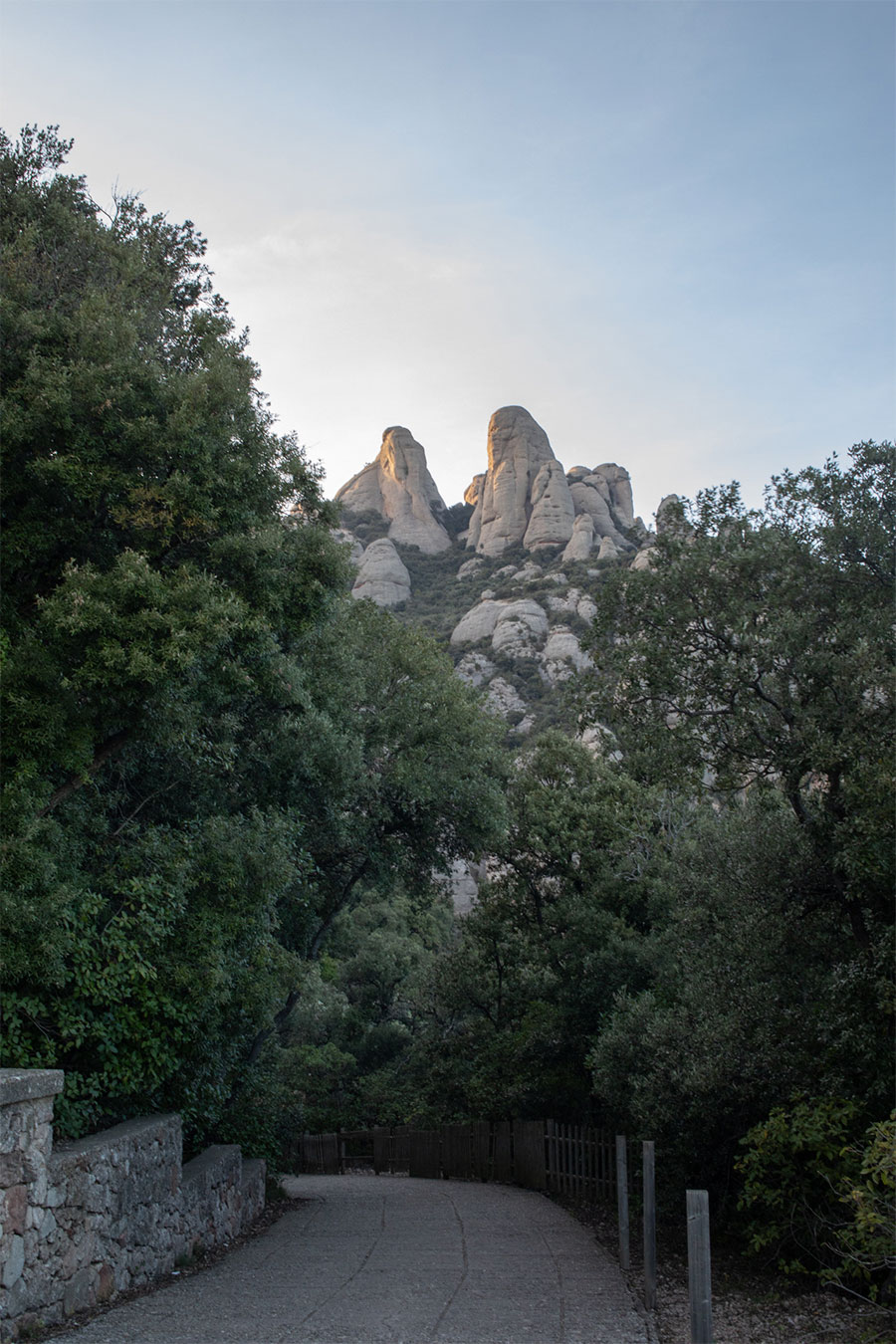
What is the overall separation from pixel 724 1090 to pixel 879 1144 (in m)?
3.09

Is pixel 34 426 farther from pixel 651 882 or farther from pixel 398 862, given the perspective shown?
pixel 651 882

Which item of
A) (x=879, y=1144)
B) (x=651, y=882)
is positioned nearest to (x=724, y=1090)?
(x=879, y=1144)

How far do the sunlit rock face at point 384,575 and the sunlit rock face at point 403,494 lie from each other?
8848 millimetres

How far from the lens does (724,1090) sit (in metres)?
9.54

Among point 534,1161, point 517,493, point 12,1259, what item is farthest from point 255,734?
point 517,493

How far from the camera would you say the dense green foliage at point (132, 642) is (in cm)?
819

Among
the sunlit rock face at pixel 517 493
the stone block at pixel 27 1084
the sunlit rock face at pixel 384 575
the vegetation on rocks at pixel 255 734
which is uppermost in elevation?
the sunlit rock face at pixel 517 493

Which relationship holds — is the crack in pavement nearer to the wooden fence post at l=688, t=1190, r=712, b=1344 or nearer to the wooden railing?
the wooden railing

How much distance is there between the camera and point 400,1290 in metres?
8.38

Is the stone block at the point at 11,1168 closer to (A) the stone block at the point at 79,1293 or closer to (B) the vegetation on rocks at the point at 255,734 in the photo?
(A) the stone block at the point at 79,1293

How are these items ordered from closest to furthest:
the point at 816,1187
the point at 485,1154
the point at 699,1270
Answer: the point at 699,1270 < the point at 816,1187 < the point at 485,1154

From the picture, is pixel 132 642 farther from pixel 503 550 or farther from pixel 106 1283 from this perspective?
pixel 503 550

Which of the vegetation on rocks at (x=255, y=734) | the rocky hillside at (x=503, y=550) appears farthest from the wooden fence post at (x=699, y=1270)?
the rocky hillside at (x=503, y=550)

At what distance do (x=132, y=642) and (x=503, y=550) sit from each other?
87.1 meters
